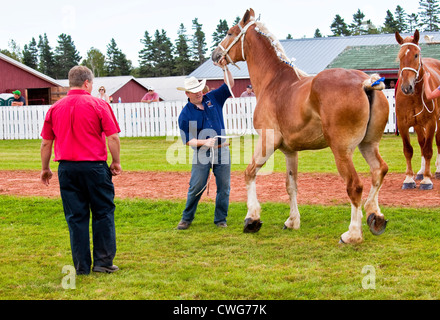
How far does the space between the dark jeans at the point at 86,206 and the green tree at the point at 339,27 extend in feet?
267

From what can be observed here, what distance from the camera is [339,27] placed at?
270 ft

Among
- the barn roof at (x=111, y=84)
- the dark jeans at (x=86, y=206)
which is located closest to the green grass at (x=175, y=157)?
the dark jeans at (x=86, y=206)

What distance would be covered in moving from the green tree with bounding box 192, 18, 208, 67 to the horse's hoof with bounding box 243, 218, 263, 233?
76370mm

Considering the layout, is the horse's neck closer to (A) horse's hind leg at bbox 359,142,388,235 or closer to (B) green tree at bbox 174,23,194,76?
(A) horse's hind leg at bbox 359,142,388,235

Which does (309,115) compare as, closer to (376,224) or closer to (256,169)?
(256,169)

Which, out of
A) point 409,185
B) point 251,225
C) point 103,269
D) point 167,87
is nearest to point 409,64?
point 409,185

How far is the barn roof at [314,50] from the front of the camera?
39812 millimetres

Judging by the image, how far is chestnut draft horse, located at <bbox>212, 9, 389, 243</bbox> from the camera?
5.86 metres

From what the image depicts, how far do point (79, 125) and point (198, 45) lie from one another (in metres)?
82.2

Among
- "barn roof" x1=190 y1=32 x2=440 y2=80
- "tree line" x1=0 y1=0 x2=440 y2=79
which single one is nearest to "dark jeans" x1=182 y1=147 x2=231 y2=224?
"barn roof" x1=190 y1=32 x2=440 y2=80

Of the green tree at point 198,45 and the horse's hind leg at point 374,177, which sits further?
the green tree at point 198,45

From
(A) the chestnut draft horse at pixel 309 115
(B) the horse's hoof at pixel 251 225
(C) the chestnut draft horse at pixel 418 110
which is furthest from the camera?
(C) the chestnut draft horse at pixel 418 110

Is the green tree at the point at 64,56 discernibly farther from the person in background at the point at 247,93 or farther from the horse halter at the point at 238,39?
the horse halter at the point at 238,39

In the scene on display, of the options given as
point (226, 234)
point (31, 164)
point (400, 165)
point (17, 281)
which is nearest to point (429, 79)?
point (400, 165)
